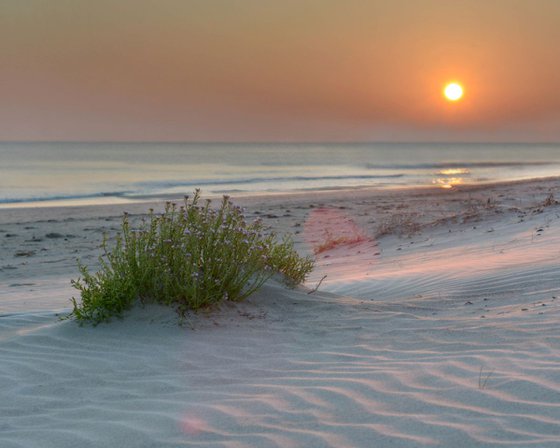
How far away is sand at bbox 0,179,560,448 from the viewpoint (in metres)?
3.25

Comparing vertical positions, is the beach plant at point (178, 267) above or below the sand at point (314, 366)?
above

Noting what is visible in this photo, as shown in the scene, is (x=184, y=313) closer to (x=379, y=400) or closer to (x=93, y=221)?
(x=379, y=400)

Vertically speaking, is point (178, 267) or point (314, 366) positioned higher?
point (178, 267)

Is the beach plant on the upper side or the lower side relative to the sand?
upper

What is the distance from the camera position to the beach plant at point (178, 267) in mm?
5344

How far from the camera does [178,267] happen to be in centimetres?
544

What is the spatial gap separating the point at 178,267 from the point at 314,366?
1.62 metres

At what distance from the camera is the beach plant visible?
5.34 meters

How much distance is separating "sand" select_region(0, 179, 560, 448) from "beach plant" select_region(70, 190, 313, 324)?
0.15m

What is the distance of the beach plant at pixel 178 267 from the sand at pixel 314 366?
152mm

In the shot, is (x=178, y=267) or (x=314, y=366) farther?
(x=178, y=267)

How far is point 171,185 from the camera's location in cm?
3319

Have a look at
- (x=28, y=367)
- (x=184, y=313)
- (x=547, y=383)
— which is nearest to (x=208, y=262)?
(x=184, y=313)

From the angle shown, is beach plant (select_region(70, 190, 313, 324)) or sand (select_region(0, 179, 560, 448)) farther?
beach plant (select_region(70, 190, 313, 324))
